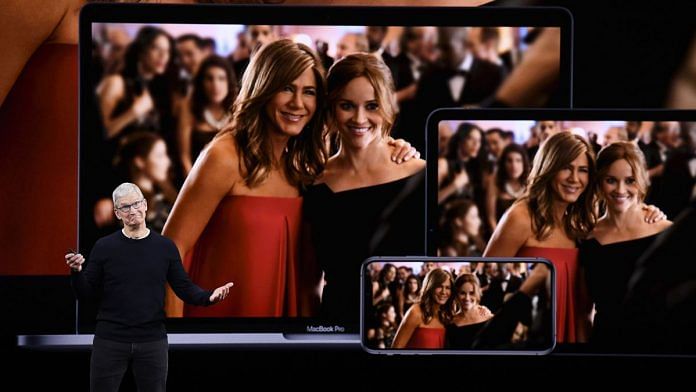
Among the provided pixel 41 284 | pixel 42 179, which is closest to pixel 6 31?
pixel 42 179

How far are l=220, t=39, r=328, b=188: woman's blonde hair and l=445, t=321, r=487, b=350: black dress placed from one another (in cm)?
31

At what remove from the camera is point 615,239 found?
1787 millimetres

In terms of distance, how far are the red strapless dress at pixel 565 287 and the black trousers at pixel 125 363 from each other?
56cm

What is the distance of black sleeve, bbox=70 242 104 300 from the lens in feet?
5.04

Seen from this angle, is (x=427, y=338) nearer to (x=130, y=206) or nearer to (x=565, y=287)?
(x=565, y=287)

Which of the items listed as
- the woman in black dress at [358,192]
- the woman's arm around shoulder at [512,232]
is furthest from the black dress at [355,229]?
the woman's arm around shoulder at [512,232]

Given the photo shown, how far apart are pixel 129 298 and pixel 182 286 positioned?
0.08 m

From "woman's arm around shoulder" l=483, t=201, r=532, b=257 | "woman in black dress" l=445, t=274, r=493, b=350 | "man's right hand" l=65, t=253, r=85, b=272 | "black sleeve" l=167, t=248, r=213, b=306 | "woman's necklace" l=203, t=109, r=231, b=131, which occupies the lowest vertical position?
"woman in black dress" l=445, t=274, r=493, b=350

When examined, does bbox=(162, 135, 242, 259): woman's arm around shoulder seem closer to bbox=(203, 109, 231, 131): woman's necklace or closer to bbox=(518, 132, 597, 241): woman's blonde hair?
bbox=(203, 109, 231, 131): woman's necklace

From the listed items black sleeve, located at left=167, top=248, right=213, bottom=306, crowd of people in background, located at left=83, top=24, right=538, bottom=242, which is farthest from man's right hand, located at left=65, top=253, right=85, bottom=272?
crowd of people in background, located at left=83, top=24, right=538, bottom=242

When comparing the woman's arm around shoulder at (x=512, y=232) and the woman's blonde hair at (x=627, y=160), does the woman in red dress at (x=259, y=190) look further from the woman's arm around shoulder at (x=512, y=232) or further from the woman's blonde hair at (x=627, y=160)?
the woman's blonde hair at (x=627, y=160)

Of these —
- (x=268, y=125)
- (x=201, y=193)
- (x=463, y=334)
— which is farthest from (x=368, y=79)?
(x=463, y=334)

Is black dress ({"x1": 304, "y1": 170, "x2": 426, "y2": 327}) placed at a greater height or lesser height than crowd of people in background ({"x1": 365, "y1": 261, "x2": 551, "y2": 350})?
greater

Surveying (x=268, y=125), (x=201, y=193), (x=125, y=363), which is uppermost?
(x=268, y=125)
